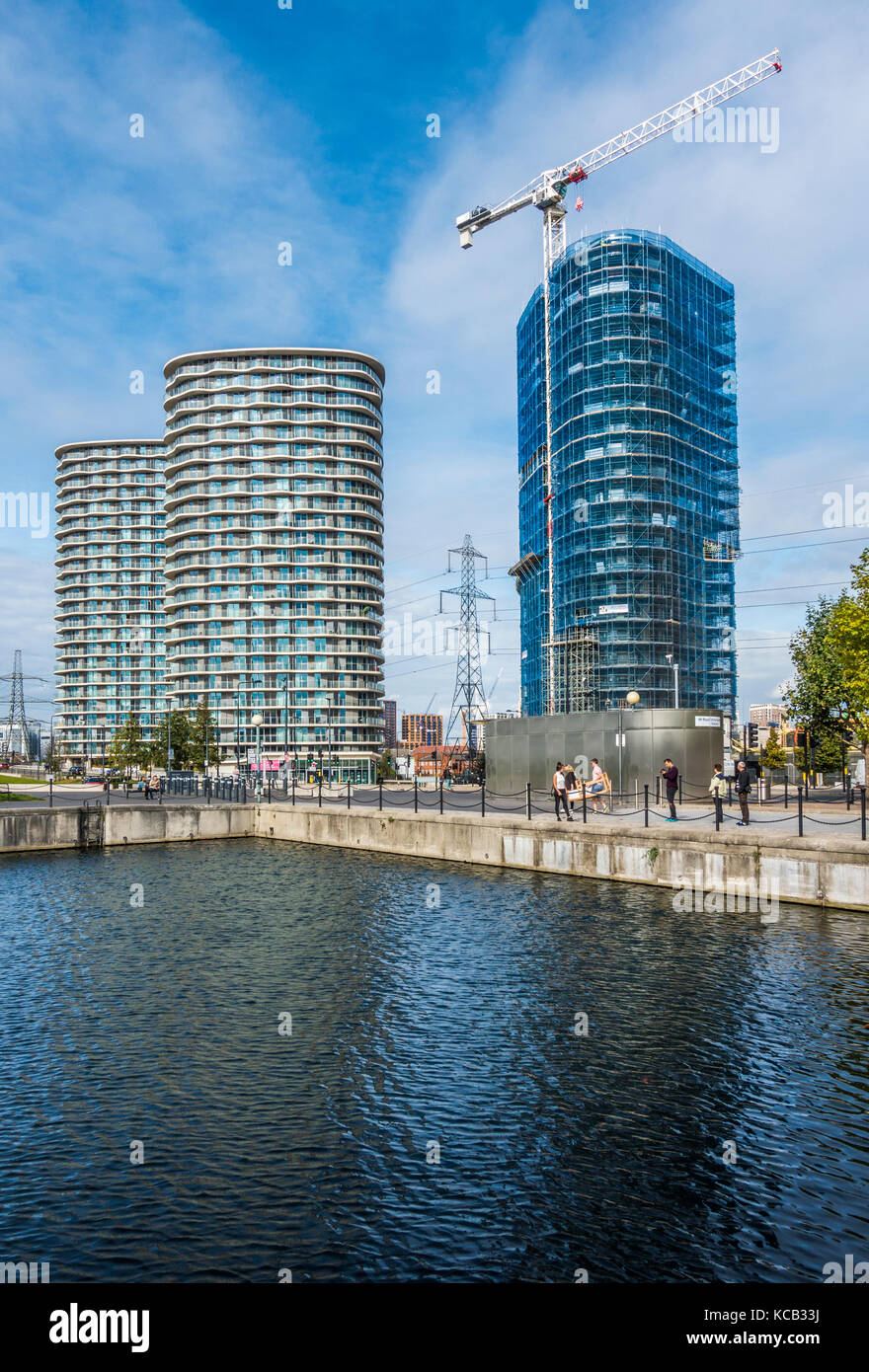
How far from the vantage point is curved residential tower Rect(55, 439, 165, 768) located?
148500 millimetres

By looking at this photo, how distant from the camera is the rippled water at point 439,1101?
23.2ft

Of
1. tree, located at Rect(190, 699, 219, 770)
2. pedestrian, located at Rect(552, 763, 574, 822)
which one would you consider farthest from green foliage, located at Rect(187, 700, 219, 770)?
pedestrian, located at Rect(552, 763, 574, 822)

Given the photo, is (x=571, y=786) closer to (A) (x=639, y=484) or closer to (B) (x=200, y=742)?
(A) (x=639, y=484)

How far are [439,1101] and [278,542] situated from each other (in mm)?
115176

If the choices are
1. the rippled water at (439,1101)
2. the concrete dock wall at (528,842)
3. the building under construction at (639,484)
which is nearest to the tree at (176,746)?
the building under construction at (639,484)

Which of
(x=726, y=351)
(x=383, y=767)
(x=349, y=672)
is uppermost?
(x=726, y=351)

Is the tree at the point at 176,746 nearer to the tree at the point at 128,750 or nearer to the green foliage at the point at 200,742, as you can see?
the green foliage at the point at 200,742

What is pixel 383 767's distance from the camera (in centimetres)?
11525

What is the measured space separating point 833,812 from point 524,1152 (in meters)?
25.3

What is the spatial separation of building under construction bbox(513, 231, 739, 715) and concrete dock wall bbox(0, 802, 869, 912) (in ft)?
120

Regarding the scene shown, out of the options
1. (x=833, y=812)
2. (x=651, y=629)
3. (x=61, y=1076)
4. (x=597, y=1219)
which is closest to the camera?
(x=597, y=1219)
